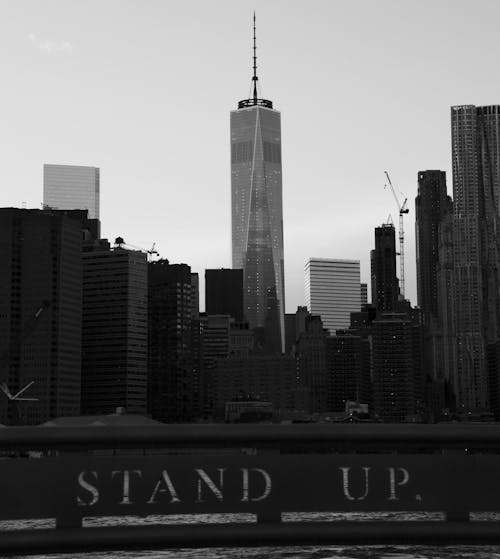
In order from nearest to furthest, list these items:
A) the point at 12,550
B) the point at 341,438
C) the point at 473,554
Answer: the point at 12,550 → the point at 341,438 → the point at 473,554

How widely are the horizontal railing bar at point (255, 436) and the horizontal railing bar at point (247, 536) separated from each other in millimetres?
502

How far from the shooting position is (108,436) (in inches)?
250

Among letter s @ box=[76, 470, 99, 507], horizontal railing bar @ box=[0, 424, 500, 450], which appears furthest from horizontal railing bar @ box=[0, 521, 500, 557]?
horizontal railing bar @ box=[0, 424, 500, 450]

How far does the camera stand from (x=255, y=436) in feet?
21.3

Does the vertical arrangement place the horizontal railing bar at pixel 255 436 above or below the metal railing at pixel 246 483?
above

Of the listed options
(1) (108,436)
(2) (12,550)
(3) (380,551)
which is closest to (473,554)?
(3) (380,551)

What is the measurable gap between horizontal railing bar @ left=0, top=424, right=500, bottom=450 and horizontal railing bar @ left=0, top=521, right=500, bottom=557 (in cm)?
50

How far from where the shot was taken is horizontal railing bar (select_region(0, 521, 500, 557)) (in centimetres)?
612

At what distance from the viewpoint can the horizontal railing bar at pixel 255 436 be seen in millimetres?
6324

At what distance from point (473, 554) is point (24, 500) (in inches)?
120

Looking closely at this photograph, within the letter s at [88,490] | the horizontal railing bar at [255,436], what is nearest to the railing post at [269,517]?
the horizontal railing bar at [255,436]

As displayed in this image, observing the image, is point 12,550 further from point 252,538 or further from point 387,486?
point 387,486

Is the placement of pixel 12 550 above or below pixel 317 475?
below

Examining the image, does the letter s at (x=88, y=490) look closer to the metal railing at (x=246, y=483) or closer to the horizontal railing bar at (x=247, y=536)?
the metal railing at (x=246, y=483)
